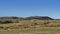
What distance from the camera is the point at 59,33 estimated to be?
93.7 feet
